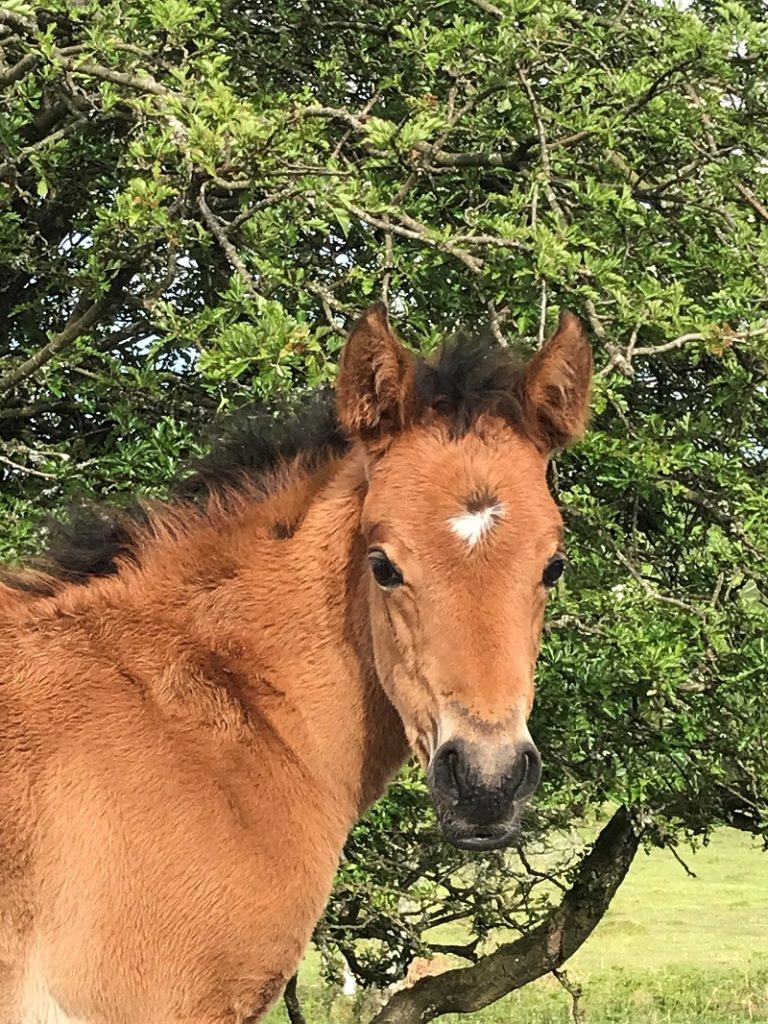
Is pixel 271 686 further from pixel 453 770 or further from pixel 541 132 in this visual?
pixel 541 132

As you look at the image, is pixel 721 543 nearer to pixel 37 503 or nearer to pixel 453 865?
pixel 37 503

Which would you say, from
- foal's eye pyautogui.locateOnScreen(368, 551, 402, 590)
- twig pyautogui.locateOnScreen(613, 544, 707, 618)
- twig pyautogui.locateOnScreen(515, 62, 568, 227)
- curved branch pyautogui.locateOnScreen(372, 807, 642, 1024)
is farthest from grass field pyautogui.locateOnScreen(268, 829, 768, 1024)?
foal's eye pyautogui.locateOnScreen(368, 551, 402, 590)

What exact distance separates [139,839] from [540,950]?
7.16 metres

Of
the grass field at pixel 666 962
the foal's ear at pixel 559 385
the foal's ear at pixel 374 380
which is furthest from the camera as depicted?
the grass field at pixel 666 962

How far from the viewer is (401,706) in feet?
10.9

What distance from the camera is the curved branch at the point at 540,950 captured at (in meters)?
9.53

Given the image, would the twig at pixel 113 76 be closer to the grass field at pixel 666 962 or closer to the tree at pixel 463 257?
the tree at pixel 463 257

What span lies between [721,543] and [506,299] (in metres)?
1.51

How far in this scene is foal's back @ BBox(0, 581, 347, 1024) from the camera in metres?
3.11

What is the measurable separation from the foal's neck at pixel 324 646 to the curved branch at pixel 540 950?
624 cm

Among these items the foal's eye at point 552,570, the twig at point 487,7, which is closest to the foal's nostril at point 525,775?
the foal's eye at point 552,570

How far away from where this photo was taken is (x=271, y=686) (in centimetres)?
361

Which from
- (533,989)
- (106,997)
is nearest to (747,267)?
(106,997)

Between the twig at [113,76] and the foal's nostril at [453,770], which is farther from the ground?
the twig at [113,76]
